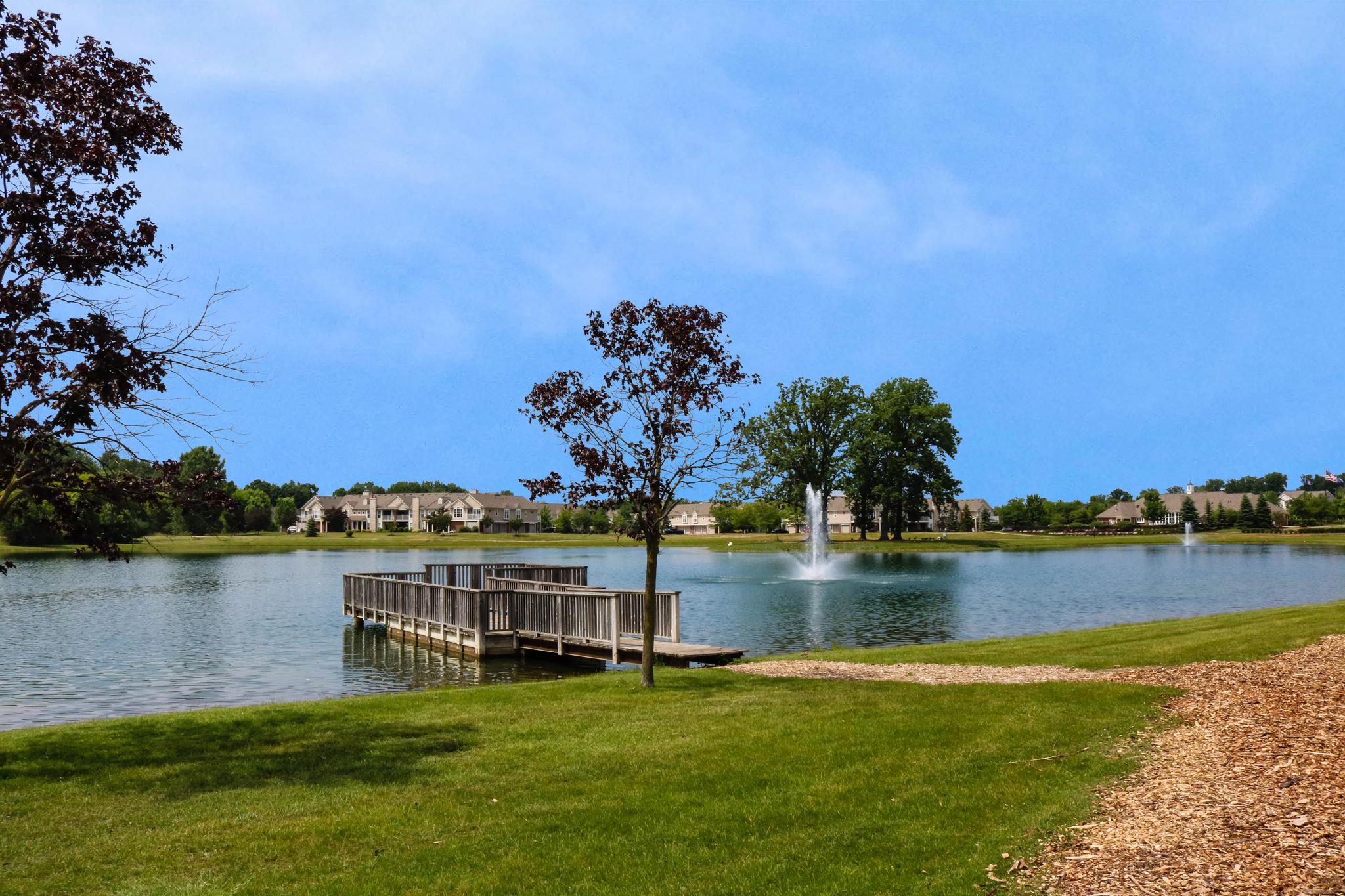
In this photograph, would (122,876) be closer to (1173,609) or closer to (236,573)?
(1173,609)

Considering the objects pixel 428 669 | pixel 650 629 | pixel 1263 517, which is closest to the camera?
pixel 650 629

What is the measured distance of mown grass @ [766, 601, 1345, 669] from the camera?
1585 centimetres

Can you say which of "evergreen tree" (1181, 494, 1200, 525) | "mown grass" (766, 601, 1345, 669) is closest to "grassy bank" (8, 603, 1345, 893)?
"mown grass" (766, 601, 1345, 669)

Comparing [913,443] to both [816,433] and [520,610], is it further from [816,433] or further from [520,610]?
[520,610]

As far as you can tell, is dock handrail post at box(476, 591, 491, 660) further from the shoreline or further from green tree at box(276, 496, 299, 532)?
green tree at box(276, 496, 299, 532)

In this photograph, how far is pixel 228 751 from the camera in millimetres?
10453

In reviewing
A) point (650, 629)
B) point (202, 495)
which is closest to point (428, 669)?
point (650, 629)

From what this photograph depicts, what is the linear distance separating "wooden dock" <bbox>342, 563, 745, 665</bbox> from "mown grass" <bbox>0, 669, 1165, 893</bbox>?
25.7 ft

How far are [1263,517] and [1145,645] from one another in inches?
4681

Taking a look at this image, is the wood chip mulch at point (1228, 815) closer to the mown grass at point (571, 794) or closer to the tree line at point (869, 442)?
the mown grass at point (571, 794)

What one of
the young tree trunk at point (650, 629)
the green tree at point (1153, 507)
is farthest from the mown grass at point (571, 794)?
the green tree at point (1153, 507)

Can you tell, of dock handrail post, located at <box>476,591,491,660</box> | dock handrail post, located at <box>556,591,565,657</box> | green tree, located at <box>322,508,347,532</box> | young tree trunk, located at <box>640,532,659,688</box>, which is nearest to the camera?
young tree trunk, located at <box>640,532,659,688</box>

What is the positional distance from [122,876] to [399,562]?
72387 millimetres

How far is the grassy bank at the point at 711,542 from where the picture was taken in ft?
291
